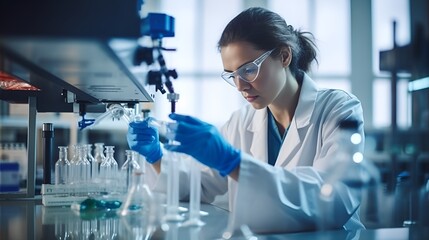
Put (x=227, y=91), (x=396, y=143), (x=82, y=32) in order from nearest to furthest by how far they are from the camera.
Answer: (x=82, y=32)
(x=396, y=143)
(x=227, y=91)

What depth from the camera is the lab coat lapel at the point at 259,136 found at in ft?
6.20

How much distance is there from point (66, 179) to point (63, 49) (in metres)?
0.97

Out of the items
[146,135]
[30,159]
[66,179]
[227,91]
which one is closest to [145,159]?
[146,135]

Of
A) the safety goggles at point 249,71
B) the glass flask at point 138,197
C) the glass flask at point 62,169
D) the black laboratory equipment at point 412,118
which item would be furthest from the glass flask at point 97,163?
the black laboratory equipment at point 412,118

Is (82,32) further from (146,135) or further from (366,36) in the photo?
(366,36)

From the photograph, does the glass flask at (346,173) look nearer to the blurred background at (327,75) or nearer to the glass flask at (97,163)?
the blurred background at (327,75)

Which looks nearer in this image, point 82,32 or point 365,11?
point 82,32

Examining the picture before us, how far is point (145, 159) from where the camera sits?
1838mm

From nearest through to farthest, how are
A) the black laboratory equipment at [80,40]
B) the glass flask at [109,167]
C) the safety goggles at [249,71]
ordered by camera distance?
the black laboratory equipment at [80,40] → the safety goggles at [249,71] → the glass flask at [109,167]

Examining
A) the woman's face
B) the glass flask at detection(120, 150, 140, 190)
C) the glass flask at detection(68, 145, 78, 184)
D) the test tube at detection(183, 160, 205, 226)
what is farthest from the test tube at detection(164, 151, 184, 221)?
the glass flask at detection(68, 145, 78, 184)

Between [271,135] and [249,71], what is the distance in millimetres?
426

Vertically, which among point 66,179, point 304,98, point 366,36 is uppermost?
point 366,36

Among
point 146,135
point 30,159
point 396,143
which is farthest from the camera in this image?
point 30,159

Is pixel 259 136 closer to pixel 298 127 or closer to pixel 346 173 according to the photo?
pixel 298 127
